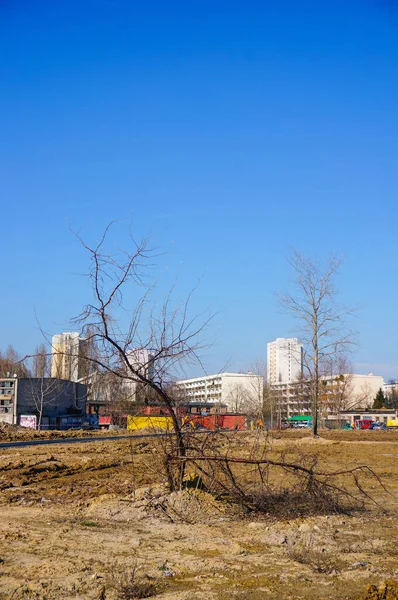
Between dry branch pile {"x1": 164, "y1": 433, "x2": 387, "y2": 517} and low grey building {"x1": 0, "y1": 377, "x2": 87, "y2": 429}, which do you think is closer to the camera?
dry branch pile {"x1": 164, "y1": 433, "x2": 387, "y2": 517}

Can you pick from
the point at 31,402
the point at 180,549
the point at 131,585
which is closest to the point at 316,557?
the point at 180,549

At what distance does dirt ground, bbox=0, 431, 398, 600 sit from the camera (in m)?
6.04

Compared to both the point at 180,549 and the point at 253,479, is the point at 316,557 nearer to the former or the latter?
the point at 180,549

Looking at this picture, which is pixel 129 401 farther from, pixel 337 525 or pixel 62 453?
pixel 62 453

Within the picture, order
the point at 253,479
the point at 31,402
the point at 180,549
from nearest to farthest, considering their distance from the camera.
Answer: the point at 180,549, the point at 253,479, the point at 31,402

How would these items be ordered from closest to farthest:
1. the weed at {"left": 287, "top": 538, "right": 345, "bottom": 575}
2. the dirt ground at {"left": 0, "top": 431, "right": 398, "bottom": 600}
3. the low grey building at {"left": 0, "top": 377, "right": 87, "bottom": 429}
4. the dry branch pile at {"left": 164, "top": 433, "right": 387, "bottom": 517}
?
the dirt ground at {"left": 0, "top": 431, "right": 398, "bottom": 600}
the weed at {"left": 287, "top": 538, "right": 345, "bottom": 575}
the dry branch pile at {"left": 164, "top": 433, "right": 387, "bottom": 517}
the low grey building at {"left": 0, "top": 377, "right": 87, "bottom": 429}

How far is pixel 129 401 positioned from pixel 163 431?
0.83 meters

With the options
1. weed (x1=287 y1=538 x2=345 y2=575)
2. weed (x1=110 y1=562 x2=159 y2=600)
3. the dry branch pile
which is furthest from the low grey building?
weed (x1=110 y1=562 x2=159 y2=600)

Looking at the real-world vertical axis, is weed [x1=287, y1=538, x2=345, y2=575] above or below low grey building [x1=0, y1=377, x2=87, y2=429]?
below

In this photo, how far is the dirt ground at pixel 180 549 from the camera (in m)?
6.04

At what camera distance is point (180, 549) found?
7.67 meters

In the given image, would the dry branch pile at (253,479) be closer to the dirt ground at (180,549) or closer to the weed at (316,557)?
the dirt ground at (180,549)

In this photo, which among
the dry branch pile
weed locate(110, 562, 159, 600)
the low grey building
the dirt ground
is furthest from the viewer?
the low grey building

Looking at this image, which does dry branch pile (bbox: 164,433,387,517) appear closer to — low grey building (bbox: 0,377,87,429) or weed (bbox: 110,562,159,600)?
weed (bbox: 110,562,159,600)
